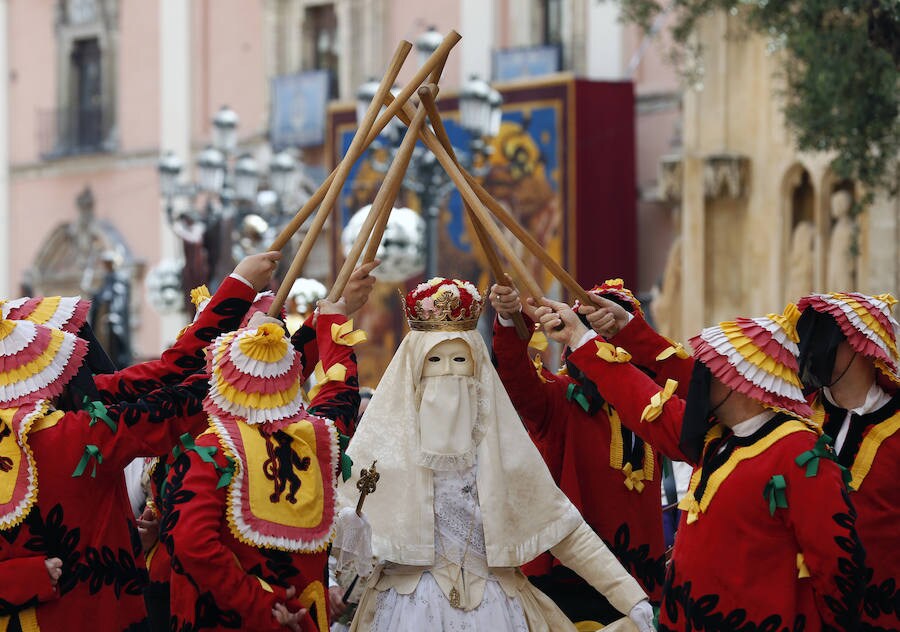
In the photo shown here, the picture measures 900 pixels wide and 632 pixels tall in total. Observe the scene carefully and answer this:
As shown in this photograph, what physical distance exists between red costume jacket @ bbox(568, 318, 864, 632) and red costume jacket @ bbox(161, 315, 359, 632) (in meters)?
1.22

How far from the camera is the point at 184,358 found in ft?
18.9

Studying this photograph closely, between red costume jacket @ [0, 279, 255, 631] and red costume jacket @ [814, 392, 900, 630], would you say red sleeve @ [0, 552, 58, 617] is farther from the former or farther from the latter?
red costume jacket @ [814, 392, 900, 630]

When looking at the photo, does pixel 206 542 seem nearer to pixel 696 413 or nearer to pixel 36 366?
pixel 36 366

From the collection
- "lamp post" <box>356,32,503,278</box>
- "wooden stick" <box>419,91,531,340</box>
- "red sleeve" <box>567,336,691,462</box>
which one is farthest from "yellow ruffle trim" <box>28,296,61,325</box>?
"lamp post" <box>356,32,503,278</box>

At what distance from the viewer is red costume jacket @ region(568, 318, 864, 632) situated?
15.8 ft

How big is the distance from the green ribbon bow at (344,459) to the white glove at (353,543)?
0.71ft

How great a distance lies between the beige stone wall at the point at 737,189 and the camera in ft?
59.2

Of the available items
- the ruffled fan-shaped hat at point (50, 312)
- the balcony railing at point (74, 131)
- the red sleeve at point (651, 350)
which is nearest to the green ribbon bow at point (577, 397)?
the red sleeve at point (651, 350)

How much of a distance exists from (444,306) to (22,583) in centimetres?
177

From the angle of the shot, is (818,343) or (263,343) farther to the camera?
(818,343)

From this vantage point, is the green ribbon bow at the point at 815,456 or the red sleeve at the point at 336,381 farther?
the red sleeve at the point at 336,381

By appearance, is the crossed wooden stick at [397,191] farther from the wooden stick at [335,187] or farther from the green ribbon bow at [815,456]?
the green ribbon bow at [815,456]

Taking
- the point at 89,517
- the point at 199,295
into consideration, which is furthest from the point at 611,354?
the point at 199,295

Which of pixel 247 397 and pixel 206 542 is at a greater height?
pixel 247 397
